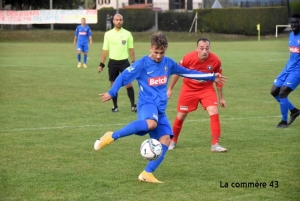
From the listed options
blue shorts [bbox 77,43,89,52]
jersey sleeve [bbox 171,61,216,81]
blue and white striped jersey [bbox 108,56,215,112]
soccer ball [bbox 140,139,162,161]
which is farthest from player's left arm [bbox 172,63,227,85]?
blue shorts [bbox 77,43,89,52]

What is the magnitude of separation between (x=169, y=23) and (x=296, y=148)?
51.1m

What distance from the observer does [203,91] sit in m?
10.3

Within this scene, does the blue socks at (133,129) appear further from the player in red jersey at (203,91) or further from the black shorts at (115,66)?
the black shorts at (115,66)

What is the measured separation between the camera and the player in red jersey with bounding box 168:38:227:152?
391 inches

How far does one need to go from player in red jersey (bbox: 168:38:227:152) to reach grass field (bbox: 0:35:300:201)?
1.20 feet

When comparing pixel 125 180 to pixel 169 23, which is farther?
pixel 169 23

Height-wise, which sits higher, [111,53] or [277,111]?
[111,53]

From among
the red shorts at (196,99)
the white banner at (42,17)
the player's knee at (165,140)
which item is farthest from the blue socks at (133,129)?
the white banner at (42,17)

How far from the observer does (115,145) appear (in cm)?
1061

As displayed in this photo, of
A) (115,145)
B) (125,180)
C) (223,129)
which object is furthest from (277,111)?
(125,180)

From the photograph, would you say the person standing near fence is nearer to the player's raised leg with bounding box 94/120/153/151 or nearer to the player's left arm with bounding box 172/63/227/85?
the player's left arm with bounding box 172/63/227/85

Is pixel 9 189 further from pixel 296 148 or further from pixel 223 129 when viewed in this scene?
pixel 223 129

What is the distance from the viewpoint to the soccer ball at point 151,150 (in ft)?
25.3

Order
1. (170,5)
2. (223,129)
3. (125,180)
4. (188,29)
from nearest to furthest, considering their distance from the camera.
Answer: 1. (125,180)
2. (223,129)
3. (188,29)
4. (170,5)
